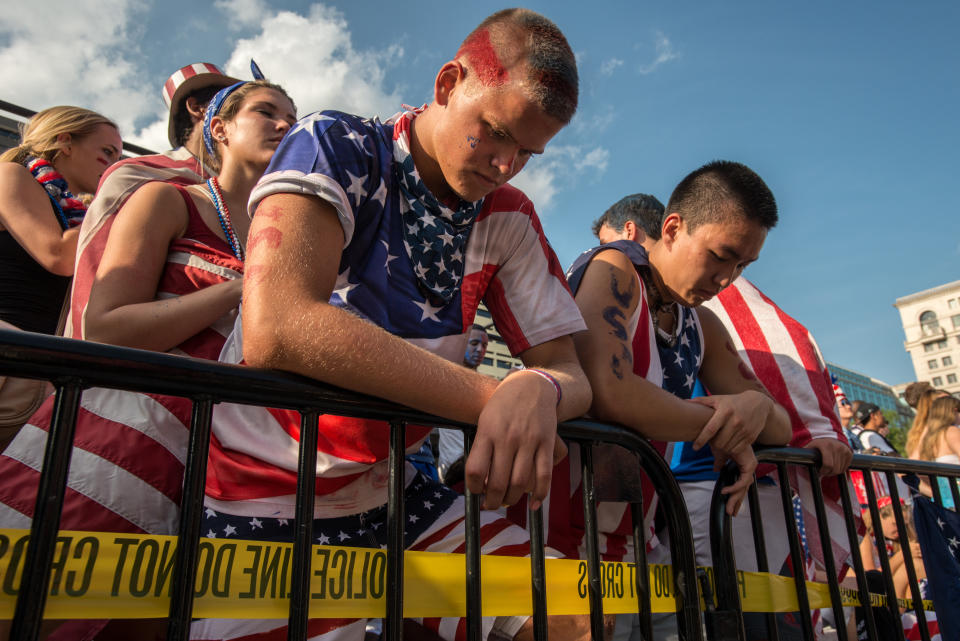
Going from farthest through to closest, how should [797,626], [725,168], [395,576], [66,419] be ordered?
1. [725,168]
2. [797,626]
3. [395,576]
4. [66,419]

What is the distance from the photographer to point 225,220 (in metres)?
2.08

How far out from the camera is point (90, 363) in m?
1.02

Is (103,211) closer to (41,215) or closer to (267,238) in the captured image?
(41,215)

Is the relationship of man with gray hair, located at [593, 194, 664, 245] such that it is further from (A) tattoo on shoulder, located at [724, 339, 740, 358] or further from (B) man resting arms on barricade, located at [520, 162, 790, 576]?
(A) tattoo on shoulder, located at [724, 339, 740, 358]

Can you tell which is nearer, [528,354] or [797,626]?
[528,354]

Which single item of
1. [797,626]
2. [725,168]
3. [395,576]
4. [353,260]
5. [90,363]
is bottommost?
[797,626]

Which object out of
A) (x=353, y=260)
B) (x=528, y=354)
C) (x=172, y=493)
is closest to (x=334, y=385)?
(x=353, y=260)

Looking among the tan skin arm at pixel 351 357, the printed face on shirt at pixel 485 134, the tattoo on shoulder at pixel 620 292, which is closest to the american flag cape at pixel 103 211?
the tan skin arm at pixel 351 357

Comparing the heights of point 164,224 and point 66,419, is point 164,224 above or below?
above

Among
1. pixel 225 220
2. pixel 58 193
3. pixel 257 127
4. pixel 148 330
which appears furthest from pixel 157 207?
pixel 58 193

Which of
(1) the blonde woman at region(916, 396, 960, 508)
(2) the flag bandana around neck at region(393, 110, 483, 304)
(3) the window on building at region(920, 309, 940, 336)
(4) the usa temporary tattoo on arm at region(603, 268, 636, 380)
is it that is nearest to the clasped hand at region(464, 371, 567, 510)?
(2) the flag bandana around neck at region(393, 110, 483, 304)

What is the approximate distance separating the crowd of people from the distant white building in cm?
9292

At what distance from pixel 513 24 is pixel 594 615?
62.0 inches

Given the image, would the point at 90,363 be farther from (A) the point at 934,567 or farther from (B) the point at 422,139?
(A) the point at 934,567
